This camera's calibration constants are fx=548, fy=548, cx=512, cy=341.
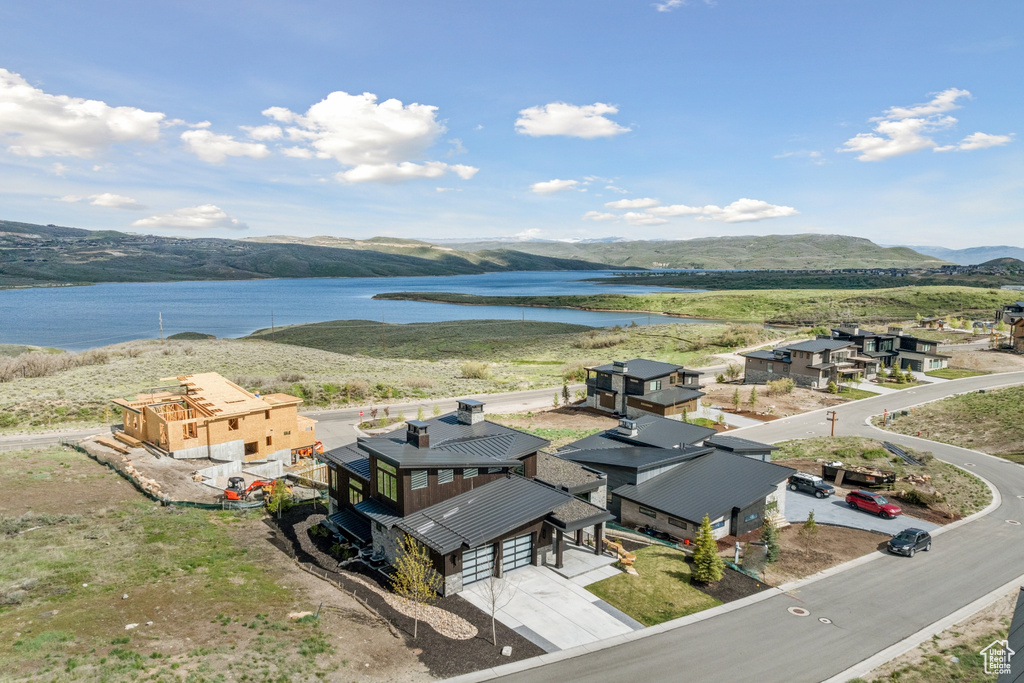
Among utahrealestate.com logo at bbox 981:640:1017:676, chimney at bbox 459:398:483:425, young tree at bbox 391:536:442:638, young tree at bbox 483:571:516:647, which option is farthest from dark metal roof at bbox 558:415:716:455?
utahrealestate.com logo at bbox 981:640:1017:676

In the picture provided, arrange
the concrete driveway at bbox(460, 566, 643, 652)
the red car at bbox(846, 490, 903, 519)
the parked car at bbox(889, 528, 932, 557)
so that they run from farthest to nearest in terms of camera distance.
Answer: the red car at bbox(846, 490, 903, 519) → the parked car at bbox(889, 528, 932, 557) → the concrete driveway at bbox(460, 566, 643, 652)

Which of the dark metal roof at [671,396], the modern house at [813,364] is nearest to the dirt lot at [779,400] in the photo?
the modern house at [813,364]

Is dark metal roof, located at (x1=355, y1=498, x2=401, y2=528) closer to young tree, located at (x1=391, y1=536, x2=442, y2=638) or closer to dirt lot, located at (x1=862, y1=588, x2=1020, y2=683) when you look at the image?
young tree, located at (x1=391, y1=536, x2=442, y2=638)

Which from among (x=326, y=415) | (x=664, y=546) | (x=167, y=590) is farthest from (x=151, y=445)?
(x=664, y=546)

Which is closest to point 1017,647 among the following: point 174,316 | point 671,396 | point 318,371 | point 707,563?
point 707,563

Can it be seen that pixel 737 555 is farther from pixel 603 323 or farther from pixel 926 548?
pixel 603 323

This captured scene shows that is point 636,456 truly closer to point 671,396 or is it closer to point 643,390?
point 643,390
